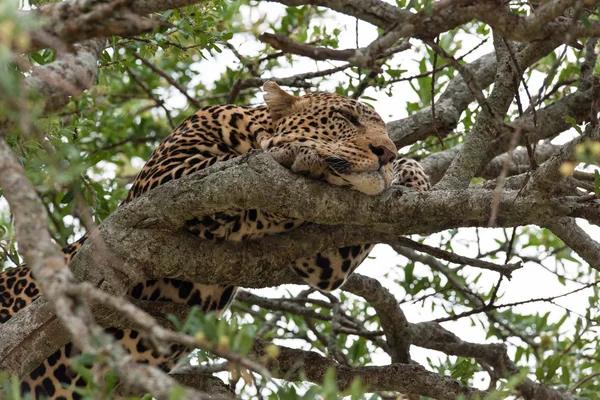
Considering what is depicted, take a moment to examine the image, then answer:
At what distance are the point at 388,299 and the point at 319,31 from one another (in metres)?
3.08

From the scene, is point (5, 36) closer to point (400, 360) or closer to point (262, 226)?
point (262, 226)

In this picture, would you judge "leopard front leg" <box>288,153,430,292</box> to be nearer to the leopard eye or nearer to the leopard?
the leopard

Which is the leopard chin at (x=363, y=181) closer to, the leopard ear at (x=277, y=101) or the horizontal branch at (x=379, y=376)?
the horizontal branch at (x=379, y=376)

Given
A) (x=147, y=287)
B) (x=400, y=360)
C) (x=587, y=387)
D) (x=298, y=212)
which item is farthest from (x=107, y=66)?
(x=587, y=387)

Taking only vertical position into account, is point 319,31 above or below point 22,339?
above

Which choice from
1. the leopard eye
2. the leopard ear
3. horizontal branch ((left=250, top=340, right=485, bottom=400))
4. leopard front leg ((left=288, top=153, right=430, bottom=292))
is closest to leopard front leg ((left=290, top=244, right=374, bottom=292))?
leopard front leg ((left=288, top=153, right=430, bottom=292))

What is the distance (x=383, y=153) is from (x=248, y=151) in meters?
0.93

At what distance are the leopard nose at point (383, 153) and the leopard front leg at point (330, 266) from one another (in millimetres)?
643

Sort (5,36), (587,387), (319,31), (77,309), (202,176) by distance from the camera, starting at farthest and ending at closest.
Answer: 1. (319,31)
2. (587,387)
3. (202,176)
4. (77,309)
5. (5,36)

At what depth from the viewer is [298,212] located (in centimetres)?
534

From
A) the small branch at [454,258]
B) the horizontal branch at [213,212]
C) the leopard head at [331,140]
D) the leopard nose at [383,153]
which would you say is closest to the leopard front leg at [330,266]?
the leopard nose at [383,153]

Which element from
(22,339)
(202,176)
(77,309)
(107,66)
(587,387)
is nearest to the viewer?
(77,309)

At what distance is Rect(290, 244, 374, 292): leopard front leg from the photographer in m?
6.24

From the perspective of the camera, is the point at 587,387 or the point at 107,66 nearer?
the point at 107,66
